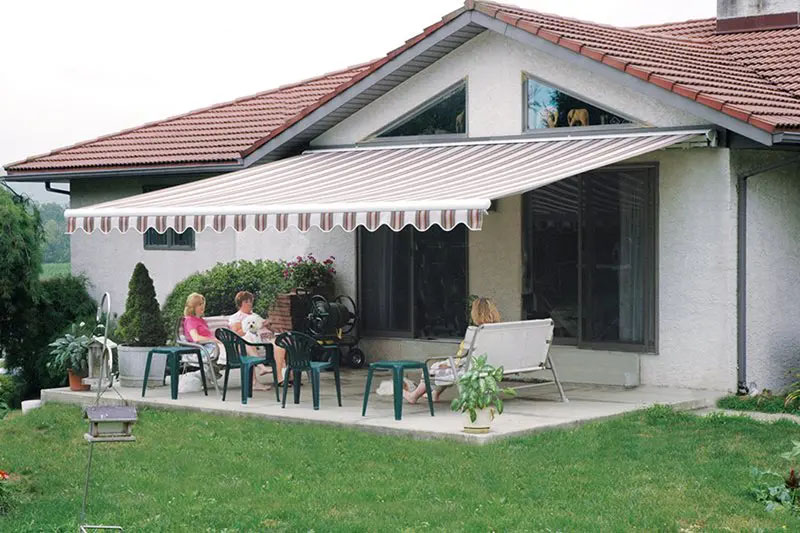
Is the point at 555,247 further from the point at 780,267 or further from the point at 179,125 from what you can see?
the point at 179,125

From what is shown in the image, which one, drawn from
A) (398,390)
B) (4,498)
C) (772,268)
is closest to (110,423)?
(4,498)

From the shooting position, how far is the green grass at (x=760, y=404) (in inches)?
586

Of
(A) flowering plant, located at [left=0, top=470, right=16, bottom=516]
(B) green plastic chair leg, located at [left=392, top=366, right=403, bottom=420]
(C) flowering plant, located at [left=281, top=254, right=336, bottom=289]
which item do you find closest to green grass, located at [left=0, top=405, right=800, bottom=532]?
(A) flowering plant, located at [left=0, top=470, right=16, bottom=516]

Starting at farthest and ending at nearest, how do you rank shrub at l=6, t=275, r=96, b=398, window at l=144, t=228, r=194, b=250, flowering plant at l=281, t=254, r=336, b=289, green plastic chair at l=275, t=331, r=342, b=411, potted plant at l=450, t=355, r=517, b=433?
shrub at l=6, t=275, r=96, b=398
window at l=144, t=228, r=194, b=250
flowering plant at l=281, t=254, r=336, b=289
green plastic chair at l=275, t=331, r=342, b=411
potted plant at l=450, t=355, r=517, b=433

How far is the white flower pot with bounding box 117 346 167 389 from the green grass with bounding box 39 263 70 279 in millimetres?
7048

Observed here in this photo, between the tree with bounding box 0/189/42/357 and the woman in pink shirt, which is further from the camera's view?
the tree with bounding box 0/189/42/357

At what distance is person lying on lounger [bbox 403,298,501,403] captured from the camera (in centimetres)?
1437

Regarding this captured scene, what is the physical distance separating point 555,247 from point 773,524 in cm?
816

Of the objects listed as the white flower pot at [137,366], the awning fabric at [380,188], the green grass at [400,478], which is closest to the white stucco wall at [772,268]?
the awning fabric at [380,188]

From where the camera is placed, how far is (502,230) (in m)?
18.0

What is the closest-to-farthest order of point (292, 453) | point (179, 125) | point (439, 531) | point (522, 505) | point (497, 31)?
point (439, 531) < point (522, 505) < point (292, 453) < point (497, 31) < point (179, 125)

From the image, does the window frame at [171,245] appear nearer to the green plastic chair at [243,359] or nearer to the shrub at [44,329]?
the shrub at [44,329]

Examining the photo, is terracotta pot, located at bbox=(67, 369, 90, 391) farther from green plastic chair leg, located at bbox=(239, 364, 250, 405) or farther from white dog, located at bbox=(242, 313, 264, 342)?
green plastic chair leg, located at bbox=(239, 364, 250, 405)

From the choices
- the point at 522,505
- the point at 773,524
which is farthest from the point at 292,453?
the point at 773,524
